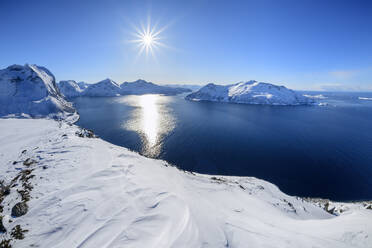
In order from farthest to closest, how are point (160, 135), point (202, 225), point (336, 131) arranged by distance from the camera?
1. point (336, 131)
2. point (160, 135)
3. point (202, 225)

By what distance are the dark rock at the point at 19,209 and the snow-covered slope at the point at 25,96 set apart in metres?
93.2

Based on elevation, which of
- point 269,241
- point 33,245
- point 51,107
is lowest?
point 269,241

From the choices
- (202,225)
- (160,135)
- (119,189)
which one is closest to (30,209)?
(119,189)

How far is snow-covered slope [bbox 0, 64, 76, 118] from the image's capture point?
252ft

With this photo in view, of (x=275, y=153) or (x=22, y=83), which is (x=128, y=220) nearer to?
(x=275, y=153)

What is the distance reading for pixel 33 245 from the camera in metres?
8.19

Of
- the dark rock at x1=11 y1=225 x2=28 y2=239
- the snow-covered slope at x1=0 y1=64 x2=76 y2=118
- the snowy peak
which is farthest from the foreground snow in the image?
the snowy peak

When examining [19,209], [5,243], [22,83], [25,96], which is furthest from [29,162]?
[22,83]

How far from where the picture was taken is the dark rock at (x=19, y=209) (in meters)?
10.3

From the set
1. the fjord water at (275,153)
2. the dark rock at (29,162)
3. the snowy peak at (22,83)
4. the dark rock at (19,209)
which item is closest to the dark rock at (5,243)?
the dark rock at (19,209)

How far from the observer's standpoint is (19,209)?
10.5 metres

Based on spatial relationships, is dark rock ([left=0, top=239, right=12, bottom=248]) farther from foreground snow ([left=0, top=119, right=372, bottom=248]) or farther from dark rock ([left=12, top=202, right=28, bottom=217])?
dark rock ([left=12, top=202, right=28, bottom=217])

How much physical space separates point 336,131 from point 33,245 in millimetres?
100727

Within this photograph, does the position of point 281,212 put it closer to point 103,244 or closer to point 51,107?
point 103,244
